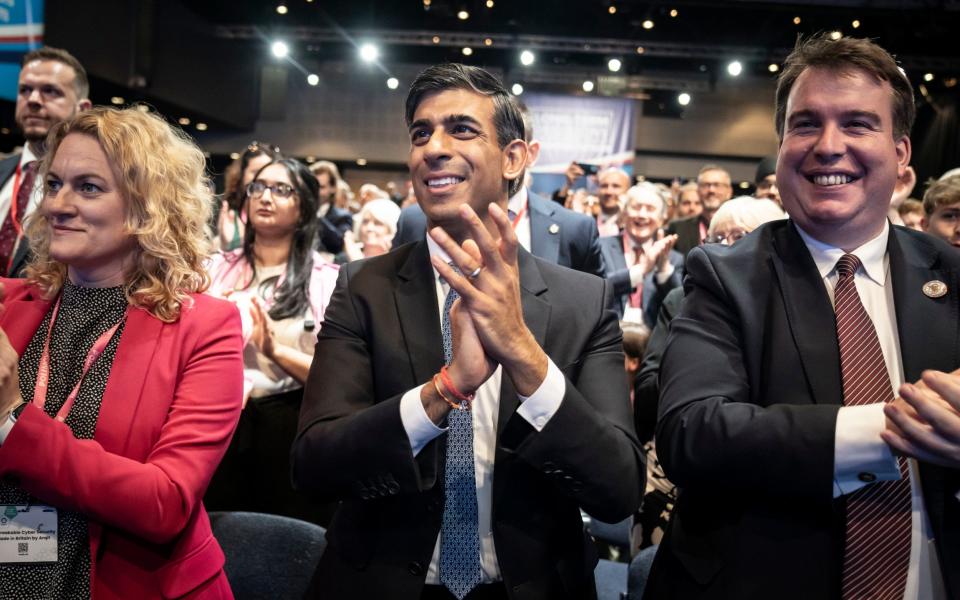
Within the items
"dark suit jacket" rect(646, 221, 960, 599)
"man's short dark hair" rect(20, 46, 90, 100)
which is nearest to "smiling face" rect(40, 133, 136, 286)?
"dark suit jacket" rect(646, 221, 960, 599)

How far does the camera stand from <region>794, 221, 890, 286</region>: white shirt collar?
5.16ft

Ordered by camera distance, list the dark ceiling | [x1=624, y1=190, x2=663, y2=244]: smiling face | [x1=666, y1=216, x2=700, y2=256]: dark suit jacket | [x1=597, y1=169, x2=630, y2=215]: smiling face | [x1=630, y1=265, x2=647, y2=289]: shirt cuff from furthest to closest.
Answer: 1. the dark ceiling
2. [x1=597, y1=169, x2=630, y2=215]: smiling face
3. [x1=666, y1=216, x2=700, y2=256]: dark suit jacket
4. [x1=624, y1=190, x2=663, y2=244]: smiling face
5. [x1=630, y1=265, x2=647, y2=289]: shirt cuff

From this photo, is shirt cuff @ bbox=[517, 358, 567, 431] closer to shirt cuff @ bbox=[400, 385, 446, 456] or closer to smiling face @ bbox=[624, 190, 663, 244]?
shirt cuff @ bbox=[400, 385, 446, 456]

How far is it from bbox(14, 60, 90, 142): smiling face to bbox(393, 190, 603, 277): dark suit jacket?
1.57 meters

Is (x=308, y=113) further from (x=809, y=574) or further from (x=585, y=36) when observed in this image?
(x=809, y=574)

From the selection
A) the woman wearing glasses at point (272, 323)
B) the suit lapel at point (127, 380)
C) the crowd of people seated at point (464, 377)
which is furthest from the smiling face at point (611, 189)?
the suit lapel at point (127, 380)

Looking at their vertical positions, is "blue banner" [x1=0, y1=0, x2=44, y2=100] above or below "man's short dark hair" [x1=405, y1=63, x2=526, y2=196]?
above

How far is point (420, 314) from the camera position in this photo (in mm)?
1714

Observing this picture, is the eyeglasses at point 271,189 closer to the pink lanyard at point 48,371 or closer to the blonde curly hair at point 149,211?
the blonde curly hair at point 149,211

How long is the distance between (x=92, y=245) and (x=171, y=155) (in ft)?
1.06

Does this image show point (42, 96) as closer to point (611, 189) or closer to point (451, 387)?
point (451, 387)

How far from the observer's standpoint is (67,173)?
6.23 ft

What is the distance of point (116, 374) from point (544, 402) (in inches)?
39.9

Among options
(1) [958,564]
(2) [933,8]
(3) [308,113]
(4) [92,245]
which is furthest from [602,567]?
(3) [308,113]
